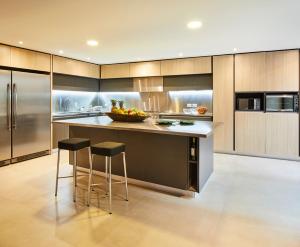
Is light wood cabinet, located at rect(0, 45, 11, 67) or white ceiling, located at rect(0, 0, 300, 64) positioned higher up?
white ceiling, located at rect(0, 0, 300, 64)

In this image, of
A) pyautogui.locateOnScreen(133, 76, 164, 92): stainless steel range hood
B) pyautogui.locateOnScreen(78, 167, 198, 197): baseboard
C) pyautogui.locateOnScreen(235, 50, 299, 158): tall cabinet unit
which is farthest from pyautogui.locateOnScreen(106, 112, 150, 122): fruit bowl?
pyautogui.locateOnScreen(133, 76, 164, 92): stainless steel range hood

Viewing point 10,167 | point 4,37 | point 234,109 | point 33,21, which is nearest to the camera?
point 33,21

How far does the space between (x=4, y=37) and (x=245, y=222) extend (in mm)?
4596

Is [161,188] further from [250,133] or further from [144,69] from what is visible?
[144,69]

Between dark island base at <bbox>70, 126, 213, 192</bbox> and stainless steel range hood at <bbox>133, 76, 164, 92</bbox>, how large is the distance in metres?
2.95

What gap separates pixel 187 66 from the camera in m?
5.86

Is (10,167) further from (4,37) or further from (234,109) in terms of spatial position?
(234,109)

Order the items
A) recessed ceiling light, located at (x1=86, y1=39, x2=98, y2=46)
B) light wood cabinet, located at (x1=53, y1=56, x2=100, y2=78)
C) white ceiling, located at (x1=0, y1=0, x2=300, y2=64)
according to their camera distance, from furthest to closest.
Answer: light wood cabinet, located at (x1=53, y1=56, x2=100, y2=78), recessed ceiling light, located at (x1=86, y1=39, x2=98, y2=46), white ceiling, located at (x1=0, y1=0, x2=300, y2=64)

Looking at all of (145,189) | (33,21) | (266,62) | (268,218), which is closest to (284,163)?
(266,62)

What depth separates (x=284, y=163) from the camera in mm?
4797

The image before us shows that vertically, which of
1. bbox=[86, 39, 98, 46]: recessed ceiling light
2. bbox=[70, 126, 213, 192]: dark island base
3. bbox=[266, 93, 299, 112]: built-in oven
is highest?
bbox=[86, 39, 98, 46]: recessed ceiling light

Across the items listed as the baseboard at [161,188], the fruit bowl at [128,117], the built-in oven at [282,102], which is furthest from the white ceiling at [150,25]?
the baseboard at [161,188]

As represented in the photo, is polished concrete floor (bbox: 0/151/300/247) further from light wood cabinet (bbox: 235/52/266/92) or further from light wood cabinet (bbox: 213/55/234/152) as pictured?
light wood cabinet (bbox: 235/52/266/92)

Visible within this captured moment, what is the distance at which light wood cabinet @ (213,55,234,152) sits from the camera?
5.45 meters
